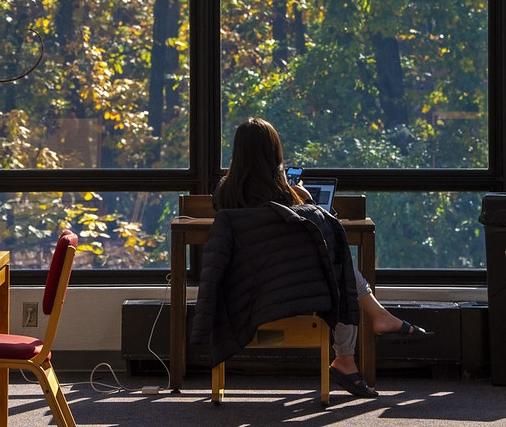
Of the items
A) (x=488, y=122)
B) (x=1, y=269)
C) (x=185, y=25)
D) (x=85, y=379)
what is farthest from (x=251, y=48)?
(x=1, y=269)

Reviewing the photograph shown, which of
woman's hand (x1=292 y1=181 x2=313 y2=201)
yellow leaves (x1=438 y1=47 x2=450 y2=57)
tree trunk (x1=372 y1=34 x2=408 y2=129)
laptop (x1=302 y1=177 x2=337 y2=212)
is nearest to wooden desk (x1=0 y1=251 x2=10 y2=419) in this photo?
woman's hand (x1=292 y1=181 x2=313 y2=201)

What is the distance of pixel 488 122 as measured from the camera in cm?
583

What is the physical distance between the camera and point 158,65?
5.84 metres

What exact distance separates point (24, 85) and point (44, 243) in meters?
0.78

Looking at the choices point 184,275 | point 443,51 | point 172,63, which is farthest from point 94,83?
point 443,51

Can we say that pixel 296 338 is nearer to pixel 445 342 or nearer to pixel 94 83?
pixel 445 342

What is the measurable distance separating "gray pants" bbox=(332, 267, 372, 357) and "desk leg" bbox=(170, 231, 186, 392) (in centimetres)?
66

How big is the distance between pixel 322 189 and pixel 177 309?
32.7 inches

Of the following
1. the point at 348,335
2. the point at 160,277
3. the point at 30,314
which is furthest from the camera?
the point at 160,277

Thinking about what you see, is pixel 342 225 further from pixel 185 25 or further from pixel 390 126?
pixel 185 25

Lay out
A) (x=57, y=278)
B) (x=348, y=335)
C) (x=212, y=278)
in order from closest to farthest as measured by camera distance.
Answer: (x=57, y=278) < (x=212, y=278) < (x=348, y=335)

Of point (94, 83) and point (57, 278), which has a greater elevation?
point (94, 83)

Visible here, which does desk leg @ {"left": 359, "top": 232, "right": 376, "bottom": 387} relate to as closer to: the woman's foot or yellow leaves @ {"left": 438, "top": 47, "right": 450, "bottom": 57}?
the woman's foot

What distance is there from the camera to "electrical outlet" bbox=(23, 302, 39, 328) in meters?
5.64
